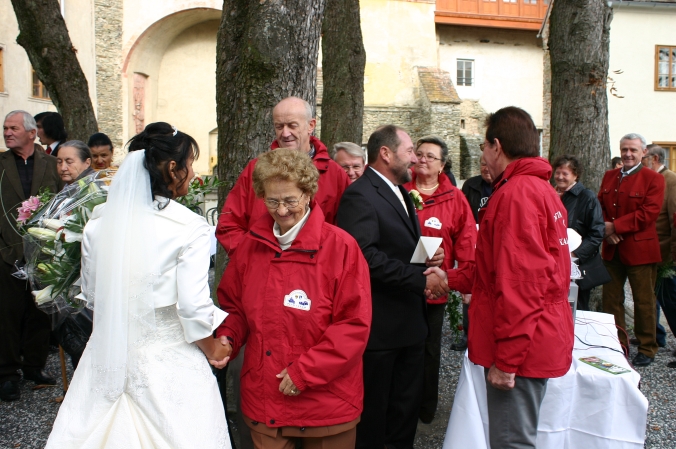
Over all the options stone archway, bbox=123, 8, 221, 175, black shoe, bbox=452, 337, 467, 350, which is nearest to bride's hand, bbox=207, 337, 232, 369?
black shoe, bbox=452, 337, 467, 350

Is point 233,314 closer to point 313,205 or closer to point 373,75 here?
point 313,205

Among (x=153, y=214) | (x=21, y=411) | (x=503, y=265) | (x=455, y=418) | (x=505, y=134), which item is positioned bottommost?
(x=21, y=411)

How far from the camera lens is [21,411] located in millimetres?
5027

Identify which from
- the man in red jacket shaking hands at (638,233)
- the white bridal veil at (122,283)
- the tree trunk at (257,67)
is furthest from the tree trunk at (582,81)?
the white bridal veil at (122,283)

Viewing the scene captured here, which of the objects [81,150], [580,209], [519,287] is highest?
[81,150]

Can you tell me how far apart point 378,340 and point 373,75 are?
84.1 feet

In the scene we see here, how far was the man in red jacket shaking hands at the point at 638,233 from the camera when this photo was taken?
6316 millimetres

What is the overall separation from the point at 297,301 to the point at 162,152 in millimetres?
922

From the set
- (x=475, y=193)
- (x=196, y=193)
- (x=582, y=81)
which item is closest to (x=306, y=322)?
(x=196, y=193)

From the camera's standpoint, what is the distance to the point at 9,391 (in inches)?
207

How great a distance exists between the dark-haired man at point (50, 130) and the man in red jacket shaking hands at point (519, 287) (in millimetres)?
5971

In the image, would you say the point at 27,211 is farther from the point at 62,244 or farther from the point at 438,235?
the point at 438,235

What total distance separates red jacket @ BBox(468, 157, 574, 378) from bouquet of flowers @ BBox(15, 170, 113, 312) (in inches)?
84.9

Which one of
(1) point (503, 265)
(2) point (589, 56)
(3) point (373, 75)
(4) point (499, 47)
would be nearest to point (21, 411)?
(1) point (503, 265)
